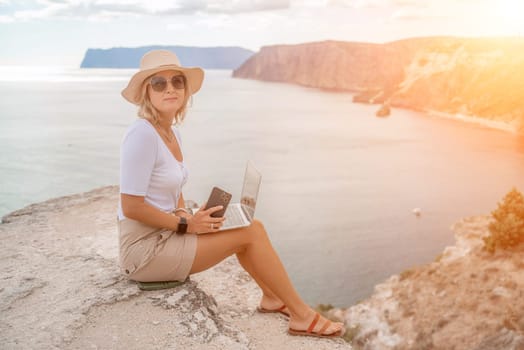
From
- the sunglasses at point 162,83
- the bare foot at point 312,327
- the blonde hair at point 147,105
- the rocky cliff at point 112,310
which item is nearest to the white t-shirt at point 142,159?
the blonde hair at point 147,105

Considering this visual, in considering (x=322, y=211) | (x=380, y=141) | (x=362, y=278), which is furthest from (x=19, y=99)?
(x=362, y=278)

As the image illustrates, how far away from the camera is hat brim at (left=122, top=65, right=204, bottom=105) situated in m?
3.15

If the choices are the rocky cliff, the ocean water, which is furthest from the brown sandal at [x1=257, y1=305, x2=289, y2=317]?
the ocean water

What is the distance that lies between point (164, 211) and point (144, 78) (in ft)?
2.87

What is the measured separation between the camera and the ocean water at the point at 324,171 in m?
37.0

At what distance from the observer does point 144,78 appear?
320cm

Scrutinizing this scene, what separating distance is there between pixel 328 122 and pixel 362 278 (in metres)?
69.1

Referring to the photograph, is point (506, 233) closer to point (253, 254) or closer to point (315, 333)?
point (315, 333)

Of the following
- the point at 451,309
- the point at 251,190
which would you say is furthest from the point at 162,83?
the point at 451,309

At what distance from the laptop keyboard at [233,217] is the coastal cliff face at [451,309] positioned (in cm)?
1405

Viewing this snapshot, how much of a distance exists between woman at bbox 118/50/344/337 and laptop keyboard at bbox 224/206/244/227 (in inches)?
3.2

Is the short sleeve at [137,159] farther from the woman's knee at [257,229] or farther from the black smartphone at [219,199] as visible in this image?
the woman's knee at [257,229]

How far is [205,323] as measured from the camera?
11.6 ft

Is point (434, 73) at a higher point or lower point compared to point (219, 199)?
higher
